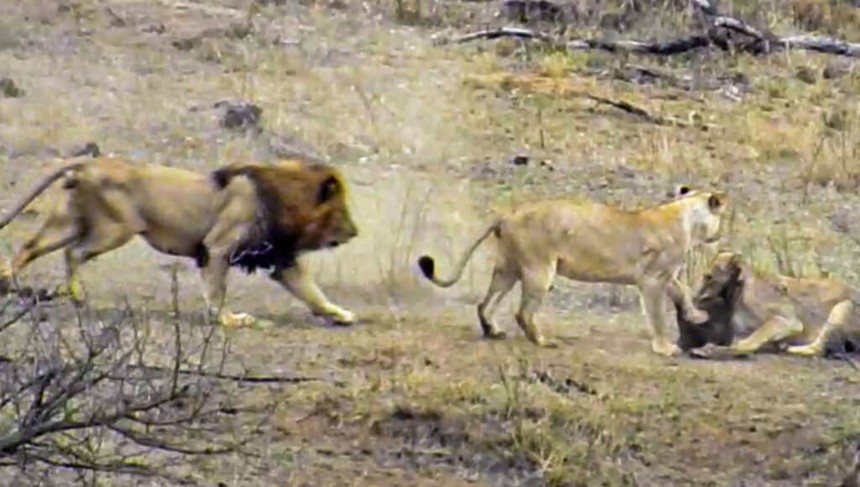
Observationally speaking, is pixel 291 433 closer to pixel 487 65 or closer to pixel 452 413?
pixel 452 413

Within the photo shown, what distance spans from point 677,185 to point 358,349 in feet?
18.7

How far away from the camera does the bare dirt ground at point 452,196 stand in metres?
9.23

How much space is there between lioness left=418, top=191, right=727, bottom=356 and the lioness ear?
1.92ft

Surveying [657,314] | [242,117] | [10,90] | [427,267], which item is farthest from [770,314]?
[10,90]

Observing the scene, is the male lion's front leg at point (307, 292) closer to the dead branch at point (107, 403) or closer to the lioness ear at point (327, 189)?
the lioness ear at point (327, 189)

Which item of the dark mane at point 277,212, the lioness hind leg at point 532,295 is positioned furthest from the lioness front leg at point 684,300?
the dark mane at point 277,212

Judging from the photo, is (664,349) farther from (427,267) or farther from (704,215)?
(427,267)

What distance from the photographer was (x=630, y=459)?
9.19 m

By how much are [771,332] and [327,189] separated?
2.18 metres

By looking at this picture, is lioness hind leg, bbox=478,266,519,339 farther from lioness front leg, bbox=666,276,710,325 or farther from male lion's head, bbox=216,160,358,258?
male lion's head, bbox=216,160,358,258

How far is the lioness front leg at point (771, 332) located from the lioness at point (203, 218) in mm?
1841

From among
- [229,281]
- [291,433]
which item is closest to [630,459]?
[291,433]

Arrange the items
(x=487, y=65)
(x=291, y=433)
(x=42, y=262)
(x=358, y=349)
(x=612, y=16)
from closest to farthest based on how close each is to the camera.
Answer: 1. (x=291, y=433)
2. (x=358, y=349)
3. (x=42, y=262)
4. (x=487, y=65)
5. (x=612, y=16)

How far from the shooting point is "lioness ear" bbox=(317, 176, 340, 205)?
11414 millimetres
